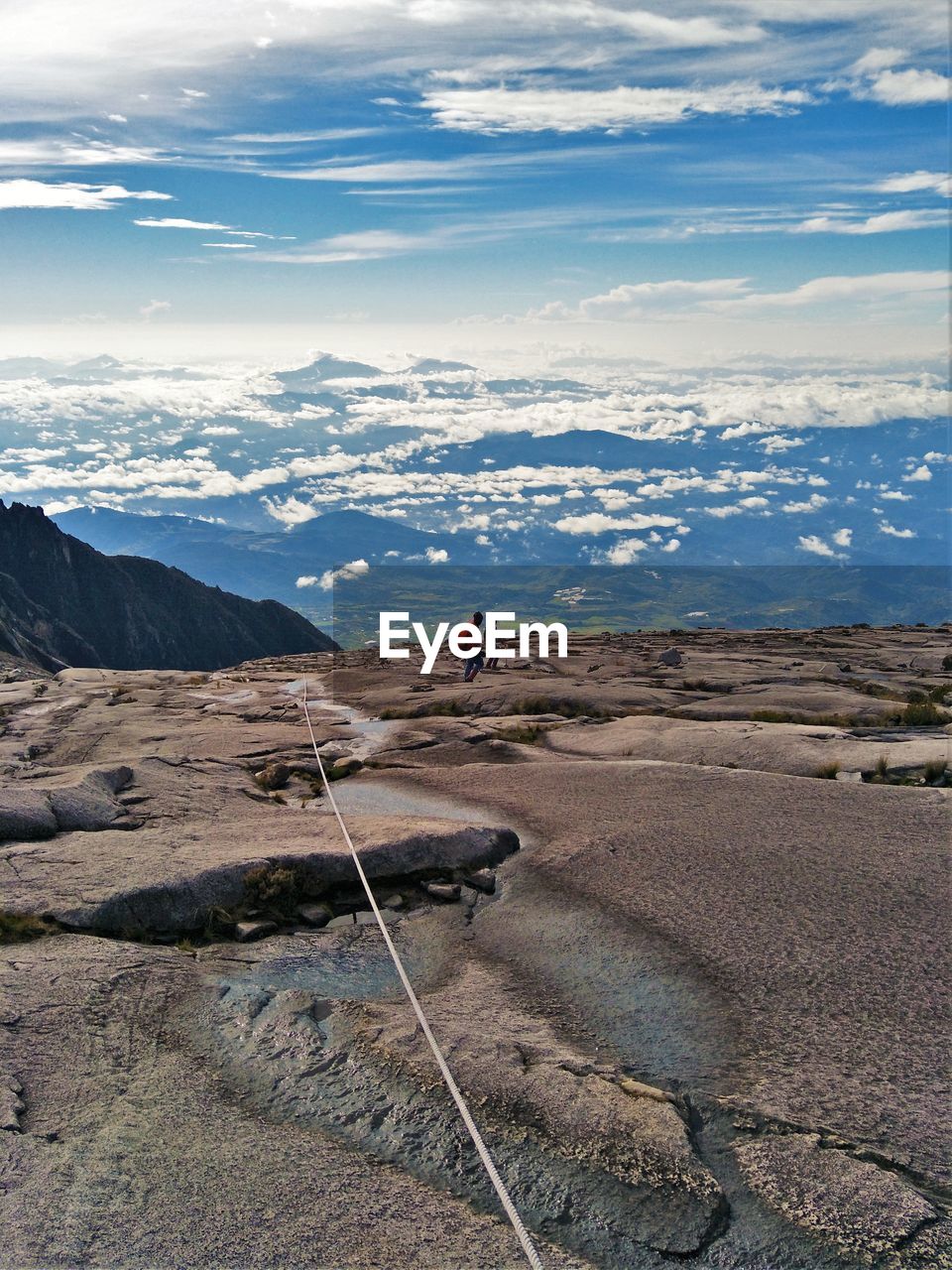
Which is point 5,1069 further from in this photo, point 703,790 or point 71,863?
point 703,790

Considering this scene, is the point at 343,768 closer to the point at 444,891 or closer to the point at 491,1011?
the point at 444,891

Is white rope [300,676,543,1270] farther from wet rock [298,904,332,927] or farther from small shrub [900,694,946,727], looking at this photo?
small shrub [900,694,946,727]

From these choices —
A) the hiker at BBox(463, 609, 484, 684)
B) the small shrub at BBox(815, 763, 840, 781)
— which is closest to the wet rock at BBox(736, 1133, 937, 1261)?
the small shrub at BBox(815, 763, 840, 781)

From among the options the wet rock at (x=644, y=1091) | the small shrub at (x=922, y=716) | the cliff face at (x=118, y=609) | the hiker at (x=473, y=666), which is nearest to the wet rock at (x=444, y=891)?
the wet rock at (x=644, y=1091)

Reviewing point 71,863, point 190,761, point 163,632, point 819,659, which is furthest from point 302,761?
point 163,632

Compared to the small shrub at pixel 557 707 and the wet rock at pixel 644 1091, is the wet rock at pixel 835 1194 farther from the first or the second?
the small shrub at pixel 557 707

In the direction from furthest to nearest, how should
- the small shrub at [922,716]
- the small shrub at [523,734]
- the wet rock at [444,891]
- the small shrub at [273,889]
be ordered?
the small shrub at [523,734] → the small shrub at [922,716] → the wet rock at [444,891] → the small shrub at [273,889]
